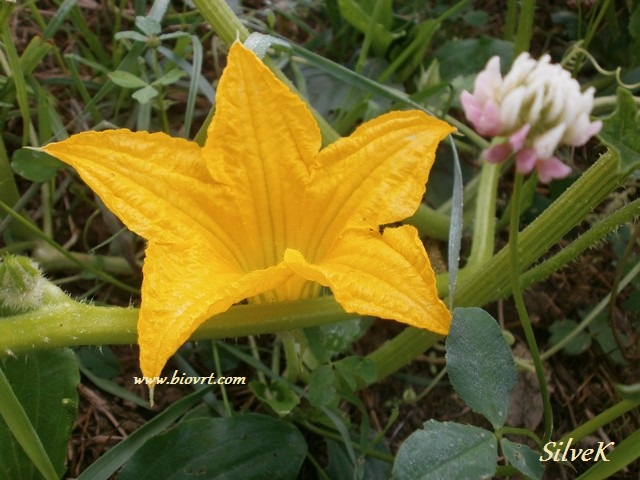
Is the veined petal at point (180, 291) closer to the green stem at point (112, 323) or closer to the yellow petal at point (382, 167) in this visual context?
the green stem at point (112, 323)

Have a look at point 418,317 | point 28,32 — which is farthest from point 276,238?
point 28,32

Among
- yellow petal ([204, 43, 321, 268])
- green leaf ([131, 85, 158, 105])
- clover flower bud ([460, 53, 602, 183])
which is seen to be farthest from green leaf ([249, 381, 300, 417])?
clover flower bud ([460, 53, 602, 183])

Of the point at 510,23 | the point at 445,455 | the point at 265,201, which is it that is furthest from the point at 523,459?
the point at 510,23

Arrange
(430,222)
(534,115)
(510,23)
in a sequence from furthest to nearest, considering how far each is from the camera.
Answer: (510,23) → (430,222) → (534,115)

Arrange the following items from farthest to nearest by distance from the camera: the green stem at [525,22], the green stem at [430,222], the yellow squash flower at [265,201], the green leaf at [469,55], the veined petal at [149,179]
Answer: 1. the green leaf at [469,55]
2. the green stem at [430,222]
3. the green stem at [525,22]
4. the veined petal at [149,179]
5. the yellow squash flower at [265,201]

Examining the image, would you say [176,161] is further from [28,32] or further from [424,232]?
[28,32]

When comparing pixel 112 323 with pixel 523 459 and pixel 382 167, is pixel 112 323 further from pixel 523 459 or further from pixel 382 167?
pixel 523 459

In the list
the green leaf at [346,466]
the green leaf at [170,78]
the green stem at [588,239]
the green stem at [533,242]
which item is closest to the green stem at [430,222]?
the green stem at [533,242]
